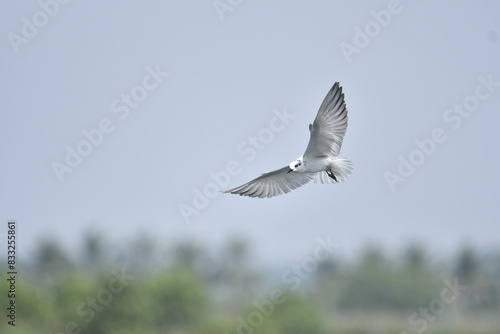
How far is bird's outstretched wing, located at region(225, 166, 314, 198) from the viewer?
15.3 meters

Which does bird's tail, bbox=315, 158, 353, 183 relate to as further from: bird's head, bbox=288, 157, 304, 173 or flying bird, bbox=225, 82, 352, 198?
bird's head, bbox=288, 157, 304, 173

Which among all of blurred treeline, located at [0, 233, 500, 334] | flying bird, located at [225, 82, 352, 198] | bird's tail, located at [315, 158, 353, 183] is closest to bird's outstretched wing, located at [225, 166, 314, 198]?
flying bird, located at [225, 82, 352, 198]

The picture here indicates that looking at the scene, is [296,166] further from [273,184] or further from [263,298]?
[263,298]

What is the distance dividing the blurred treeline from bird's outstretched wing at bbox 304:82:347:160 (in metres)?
Answer: 18.3

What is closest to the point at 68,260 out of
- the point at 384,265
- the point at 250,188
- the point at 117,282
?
the point at 384,265

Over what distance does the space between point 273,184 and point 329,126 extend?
1549 millimetres

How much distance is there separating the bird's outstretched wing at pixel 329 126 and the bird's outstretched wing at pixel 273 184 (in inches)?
39.4

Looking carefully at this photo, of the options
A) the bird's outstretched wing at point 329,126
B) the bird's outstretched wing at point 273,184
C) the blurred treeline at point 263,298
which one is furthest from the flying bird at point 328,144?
the blurred treeline at point 263,298

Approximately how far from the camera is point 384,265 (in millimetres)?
82312

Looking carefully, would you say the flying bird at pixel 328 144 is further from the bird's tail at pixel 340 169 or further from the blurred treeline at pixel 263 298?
the blurred treeline at pixel 263 298

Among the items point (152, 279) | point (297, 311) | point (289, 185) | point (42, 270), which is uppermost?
point (42, 270)

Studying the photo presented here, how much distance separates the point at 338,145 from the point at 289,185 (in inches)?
51.0

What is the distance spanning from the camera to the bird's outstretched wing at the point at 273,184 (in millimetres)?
15258

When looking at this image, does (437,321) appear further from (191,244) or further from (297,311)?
(191,244)
